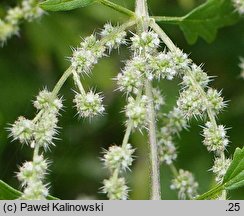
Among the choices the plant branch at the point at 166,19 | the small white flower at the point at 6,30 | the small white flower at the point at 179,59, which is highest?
the small white flower at the point at 6,30

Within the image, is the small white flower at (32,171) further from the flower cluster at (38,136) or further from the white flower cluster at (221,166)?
the white flower cluster at (221,166)

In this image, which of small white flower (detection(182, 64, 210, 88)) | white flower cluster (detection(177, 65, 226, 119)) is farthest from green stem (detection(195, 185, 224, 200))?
small white flower (detection(182, 64, 210, 88))

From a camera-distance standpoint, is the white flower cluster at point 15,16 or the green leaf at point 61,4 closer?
the green leaf at point 61,4

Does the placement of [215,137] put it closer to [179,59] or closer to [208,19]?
[179,59]

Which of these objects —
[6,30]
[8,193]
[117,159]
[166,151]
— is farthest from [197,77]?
[6,30]

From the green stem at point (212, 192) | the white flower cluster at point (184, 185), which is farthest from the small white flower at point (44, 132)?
the white flower cluster at point (184, 185)

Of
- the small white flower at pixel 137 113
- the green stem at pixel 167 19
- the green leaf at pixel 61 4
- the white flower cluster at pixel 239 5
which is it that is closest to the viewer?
the small white flower at pixel 137 113
